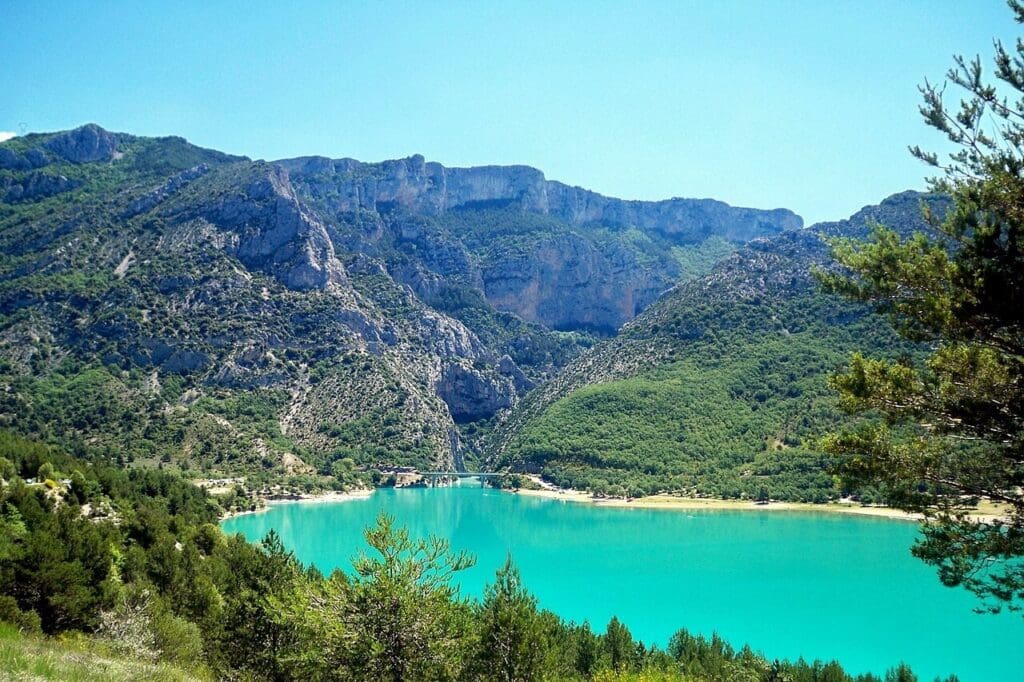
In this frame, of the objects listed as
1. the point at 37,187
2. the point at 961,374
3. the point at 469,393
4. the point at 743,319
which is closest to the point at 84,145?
the point at 37,187

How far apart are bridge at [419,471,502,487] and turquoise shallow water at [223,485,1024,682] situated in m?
28.0

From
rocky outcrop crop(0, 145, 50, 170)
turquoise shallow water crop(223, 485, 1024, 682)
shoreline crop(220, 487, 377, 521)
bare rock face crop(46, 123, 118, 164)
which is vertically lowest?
shoreline crop(220, 487, 377, 521)

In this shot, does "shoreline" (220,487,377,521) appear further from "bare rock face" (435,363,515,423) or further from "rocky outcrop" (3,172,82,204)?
"rocky outcrop" (3,172,82,204)

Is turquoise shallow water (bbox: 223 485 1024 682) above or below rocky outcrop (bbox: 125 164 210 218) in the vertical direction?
below

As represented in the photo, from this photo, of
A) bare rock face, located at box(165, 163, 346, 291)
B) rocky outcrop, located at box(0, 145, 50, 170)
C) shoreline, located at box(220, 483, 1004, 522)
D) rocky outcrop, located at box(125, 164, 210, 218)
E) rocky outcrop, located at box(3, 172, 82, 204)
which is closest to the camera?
shoreline, located at box(220, 483, 1004, 522)

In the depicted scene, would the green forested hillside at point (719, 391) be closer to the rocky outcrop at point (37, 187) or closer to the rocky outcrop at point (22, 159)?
the rocky outcrop at point (37, 187)

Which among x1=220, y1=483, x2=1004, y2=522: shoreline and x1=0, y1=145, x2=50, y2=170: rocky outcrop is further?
x1=0, y1=145, x2=50, y2=170: rocky outcrop

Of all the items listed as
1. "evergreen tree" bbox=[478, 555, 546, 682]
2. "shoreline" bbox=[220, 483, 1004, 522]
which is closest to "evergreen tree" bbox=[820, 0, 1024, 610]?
"evergreen tree" bbox=[478, 555, 546, 682]

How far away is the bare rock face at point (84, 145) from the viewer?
173125 millimetres

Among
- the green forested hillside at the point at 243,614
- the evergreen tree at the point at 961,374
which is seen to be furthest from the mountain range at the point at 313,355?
the evergreen tree at the point at 961,374

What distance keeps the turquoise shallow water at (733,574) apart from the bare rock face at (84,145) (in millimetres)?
130792

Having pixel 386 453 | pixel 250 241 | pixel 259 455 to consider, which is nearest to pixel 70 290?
pixel 250 241

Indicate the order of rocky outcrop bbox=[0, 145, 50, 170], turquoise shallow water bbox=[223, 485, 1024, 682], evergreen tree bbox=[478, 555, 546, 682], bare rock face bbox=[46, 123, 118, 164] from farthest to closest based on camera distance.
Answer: bare rock face bbox=[46, 123, 118, 164]
rocky outcrop bbox=[0, 145, 50, 170]
turquoise shallow water bbox=[223, 485, 1024, 682]
evergreen tree bbox=[478, 555, 546, 682]

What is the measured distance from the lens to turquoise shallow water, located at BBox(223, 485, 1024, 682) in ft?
144
